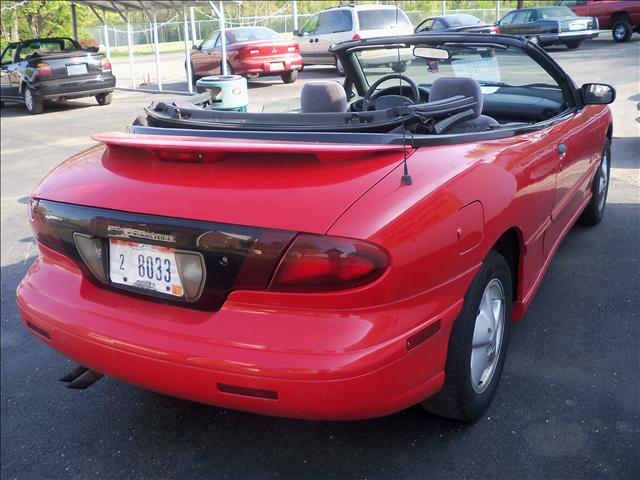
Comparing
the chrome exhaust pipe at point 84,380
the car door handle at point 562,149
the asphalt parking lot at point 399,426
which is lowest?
the asphalt parking lot at point 399,426

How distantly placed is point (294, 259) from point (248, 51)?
14.5m

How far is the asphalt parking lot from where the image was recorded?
2.57m

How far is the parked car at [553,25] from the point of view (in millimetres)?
16266

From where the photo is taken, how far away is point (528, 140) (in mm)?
3047

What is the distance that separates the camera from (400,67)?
4.12 m

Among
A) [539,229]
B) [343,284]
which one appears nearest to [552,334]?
[539,229]

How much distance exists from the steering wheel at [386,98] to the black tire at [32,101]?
41.0 feet

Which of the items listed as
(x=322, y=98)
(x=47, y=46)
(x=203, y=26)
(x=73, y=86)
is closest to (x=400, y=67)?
(x=322, y=98)

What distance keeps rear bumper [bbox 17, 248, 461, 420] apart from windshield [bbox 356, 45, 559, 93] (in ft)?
6.92

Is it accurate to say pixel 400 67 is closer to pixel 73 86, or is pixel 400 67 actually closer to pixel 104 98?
pixel 73 86

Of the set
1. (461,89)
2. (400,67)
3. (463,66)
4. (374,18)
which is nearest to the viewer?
(461,89)

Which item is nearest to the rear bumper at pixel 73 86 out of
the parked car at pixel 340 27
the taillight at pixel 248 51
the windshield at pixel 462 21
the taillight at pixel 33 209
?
the taillight at pixel 248 51

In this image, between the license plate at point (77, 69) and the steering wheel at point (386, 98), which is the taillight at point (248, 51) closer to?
the license plate at point (77, 69)

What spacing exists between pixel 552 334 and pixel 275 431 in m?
1.56
